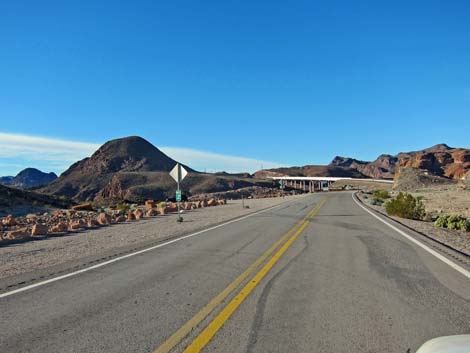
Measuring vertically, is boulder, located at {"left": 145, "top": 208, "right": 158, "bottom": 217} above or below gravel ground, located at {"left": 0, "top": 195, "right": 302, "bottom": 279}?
→ above

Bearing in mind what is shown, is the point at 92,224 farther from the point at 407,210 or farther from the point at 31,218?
the point at 407,210

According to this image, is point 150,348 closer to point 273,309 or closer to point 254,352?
A: point 254,352

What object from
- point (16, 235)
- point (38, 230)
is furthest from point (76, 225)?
point (16, 235)

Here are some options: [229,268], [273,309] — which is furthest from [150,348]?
[229,268]

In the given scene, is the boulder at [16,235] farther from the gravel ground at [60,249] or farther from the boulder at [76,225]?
the boulder at [76,225]

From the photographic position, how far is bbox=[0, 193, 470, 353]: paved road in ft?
15.6

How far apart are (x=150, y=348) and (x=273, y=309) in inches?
76.3

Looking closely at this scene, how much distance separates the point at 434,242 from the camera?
1302 centimetres

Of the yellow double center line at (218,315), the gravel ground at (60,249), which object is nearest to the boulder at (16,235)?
the gravel ground at (60,249)

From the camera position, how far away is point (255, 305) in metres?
6.05

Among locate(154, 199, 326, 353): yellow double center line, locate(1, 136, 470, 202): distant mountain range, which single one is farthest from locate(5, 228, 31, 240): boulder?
locate(1, 136, 470, 202): distant mountain range

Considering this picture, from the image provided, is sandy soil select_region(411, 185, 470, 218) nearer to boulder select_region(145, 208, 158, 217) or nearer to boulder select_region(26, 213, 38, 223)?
boulder select_region(145, 208, 158, 217)

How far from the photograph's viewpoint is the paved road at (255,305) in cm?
475

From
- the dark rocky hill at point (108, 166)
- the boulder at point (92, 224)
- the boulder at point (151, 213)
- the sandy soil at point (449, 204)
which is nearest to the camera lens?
the boulder at point (92, 224)
